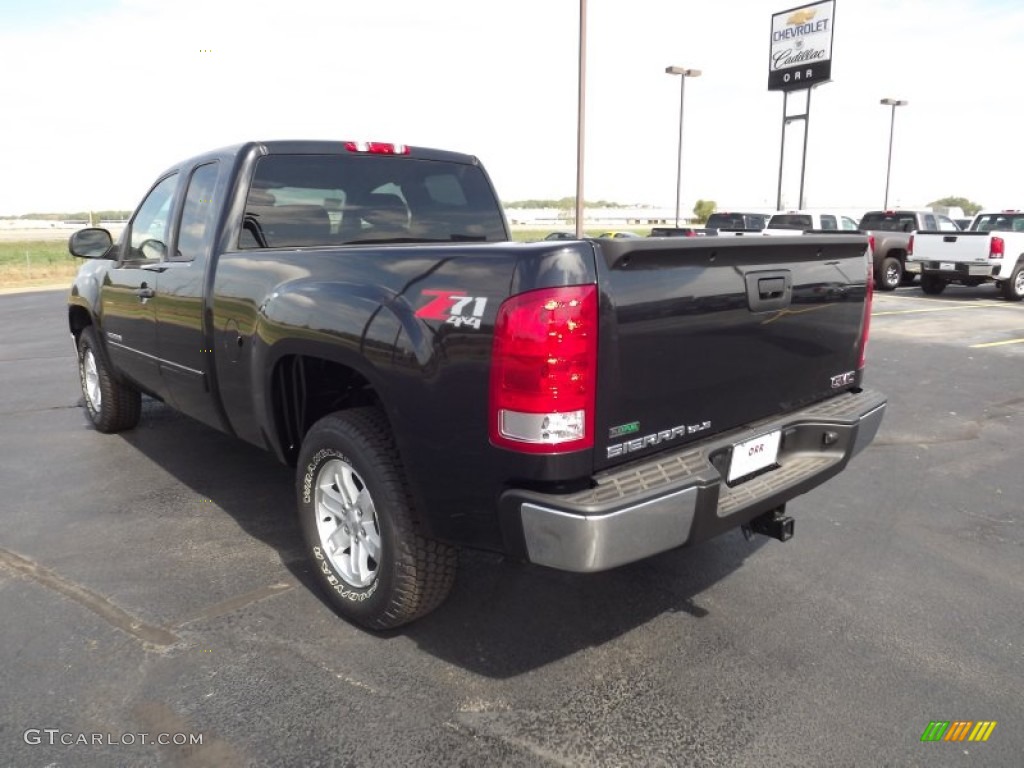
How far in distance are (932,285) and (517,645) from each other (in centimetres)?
1748

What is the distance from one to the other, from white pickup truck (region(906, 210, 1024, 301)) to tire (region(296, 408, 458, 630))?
52.6ft

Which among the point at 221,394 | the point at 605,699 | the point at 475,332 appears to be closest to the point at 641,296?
→ the point at 475,332

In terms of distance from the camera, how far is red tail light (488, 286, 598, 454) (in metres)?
2.22

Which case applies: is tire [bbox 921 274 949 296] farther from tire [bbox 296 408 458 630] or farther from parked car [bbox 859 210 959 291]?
tire [bbox 296 408 458 630]

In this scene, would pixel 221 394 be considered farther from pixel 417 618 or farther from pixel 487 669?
pixel 487 669

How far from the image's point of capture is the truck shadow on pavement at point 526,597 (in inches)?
115

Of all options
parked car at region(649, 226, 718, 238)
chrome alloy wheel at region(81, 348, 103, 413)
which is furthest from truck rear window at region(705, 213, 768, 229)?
chrome alloy wheel at region(81, 348, 103, 413)

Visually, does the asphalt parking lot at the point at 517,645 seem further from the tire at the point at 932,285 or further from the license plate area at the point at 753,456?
the tire at the point at 932,285

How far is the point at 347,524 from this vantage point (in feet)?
10.2

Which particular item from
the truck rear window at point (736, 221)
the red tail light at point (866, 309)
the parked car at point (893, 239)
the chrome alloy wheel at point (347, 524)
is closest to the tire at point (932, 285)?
the parked car at point (893, 239)

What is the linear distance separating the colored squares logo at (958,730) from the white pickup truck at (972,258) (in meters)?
15.4

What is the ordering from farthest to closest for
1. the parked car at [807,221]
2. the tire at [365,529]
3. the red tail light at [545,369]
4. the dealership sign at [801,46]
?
the dealership sign at [801,46] → the parked car at [807,221] → the tire at [365,529] → the red tail light at [545,369]

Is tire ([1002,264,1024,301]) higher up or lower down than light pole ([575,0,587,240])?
lower down

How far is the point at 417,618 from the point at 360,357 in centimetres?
103
